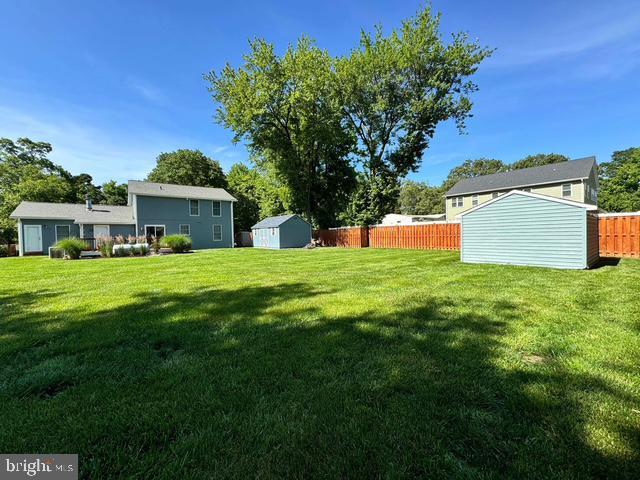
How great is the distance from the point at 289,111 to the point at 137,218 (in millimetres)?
14360

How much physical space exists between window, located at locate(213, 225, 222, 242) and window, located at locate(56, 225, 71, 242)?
407 inches

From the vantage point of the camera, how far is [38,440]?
1586mm

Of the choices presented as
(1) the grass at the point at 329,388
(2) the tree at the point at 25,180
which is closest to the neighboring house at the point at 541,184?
(1) the grass at the point at 329,388

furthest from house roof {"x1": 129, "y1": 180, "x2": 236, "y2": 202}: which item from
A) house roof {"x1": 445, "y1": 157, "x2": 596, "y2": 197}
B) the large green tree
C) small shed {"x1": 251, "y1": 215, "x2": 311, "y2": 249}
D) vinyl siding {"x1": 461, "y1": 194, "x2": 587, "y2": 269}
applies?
house roof {"x1": 445, "y1": 157, "x2": 596, "y2": 197}

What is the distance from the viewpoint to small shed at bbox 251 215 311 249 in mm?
22516

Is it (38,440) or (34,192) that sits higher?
(34,192)

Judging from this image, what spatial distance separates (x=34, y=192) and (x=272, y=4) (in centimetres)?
3099

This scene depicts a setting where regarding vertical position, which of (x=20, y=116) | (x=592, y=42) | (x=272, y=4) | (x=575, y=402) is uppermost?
(x=272, y=4)

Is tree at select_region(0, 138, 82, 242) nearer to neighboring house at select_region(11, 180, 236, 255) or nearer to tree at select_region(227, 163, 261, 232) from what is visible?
neighboring house at select_region(11, 180, 236, 255)

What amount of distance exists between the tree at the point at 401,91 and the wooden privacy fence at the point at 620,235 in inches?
495

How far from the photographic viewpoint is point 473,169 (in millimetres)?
48750

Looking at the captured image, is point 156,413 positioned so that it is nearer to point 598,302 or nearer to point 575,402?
point 575,402

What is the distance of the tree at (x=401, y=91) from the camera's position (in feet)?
68.1

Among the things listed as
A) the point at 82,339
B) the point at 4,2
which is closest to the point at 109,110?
the point at 4,2
